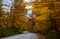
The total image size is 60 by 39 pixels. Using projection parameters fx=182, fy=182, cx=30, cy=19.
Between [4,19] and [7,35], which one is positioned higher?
[4,19]

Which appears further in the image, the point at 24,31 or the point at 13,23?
the point at 24,31

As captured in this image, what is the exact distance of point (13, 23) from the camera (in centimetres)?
1128

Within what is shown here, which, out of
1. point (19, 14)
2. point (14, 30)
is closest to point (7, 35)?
point (14, 30)

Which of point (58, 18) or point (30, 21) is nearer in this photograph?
point (58, 18)

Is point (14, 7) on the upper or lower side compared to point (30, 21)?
upper

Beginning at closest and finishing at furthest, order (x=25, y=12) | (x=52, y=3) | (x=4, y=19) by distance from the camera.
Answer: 1. (x=52, y=3)
2. (x=4, y=19)
3. (x=25, y=12)

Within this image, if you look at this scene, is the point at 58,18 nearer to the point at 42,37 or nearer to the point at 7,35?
the point at 42,37

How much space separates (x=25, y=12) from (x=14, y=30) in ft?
4.60

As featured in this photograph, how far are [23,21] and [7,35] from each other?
1.51m

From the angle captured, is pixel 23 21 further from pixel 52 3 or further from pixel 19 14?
pixel 52 3

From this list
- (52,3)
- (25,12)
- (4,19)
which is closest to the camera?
(52,3)

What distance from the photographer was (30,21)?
12359mm

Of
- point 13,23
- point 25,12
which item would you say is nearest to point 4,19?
point 13,23

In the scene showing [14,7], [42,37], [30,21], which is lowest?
[42,37]
